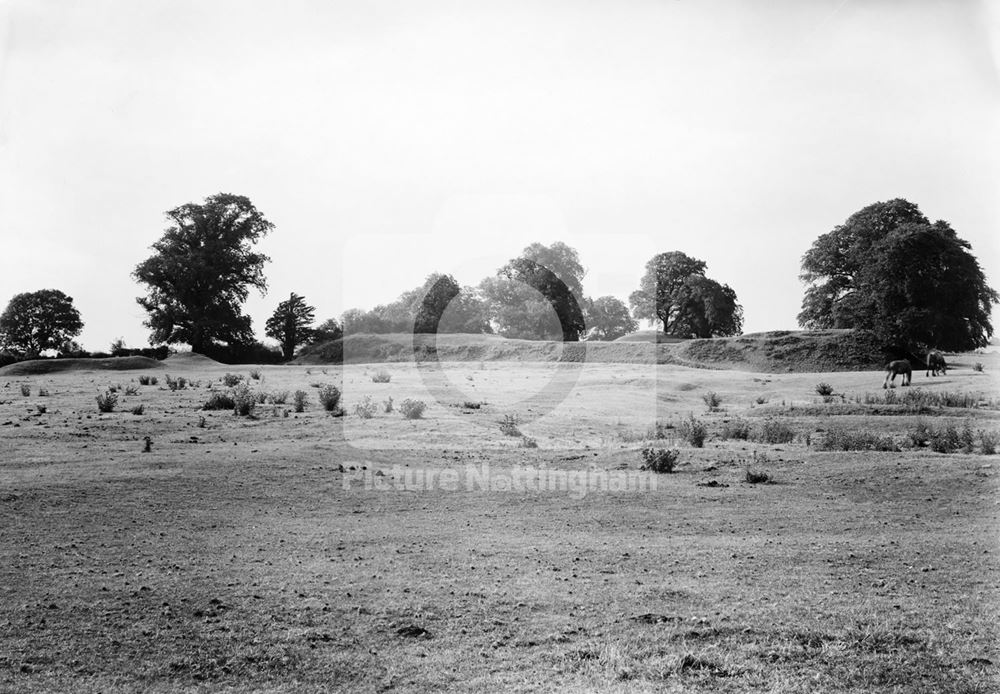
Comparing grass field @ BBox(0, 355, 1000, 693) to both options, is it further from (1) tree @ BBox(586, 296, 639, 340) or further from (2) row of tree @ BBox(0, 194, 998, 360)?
(1) tree @ BBox(586, 296, 639, 340)

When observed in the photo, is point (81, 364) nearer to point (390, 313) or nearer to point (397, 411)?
point (397, 411)

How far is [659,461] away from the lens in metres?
14.7

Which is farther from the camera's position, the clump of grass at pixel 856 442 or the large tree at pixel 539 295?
the large tree at pixel 539 295

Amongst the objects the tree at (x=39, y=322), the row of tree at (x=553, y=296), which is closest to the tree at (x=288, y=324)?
the row of tree at (x=553, y=296)

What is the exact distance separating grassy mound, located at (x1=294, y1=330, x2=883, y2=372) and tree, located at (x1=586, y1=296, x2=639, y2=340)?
2694 cm

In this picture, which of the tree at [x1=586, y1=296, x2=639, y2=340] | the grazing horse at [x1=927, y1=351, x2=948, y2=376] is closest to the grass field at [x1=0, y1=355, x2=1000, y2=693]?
the grazing horse at [x1=927, y1=351, x2=948, y2=376]

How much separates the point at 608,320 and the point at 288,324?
1505 inches

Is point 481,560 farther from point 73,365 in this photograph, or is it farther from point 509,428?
point 73,365

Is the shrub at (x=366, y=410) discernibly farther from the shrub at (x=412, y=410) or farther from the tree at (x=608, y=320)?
the tree at (x=608, y=320)

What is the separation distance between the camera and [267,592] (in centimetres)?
760

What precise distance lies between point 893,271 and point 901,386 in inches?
778

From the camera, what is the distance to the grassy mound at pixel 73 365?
129ft

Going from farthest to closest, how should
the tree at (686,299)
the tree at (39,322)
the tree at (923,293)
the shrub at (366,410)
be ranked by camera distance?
the tree at (686,299) < the tree at (39,322) < the tree at (923,293) < the shrub at (366,410)

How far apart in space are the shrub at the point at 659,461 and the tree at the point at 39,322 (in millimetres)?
54054
